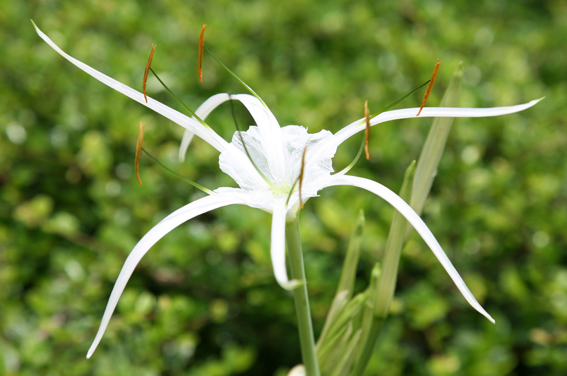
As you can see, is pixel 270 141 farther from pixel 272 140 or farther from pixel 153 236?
pixel 153 236

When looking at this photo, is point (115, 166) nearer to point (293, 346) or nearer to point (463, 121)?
point (293, 346)

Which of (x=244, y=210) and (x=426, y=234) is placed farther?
(x=244, y=210)

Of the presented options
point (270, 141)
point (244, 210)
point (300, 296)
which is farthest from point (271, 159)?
point (244, 210)

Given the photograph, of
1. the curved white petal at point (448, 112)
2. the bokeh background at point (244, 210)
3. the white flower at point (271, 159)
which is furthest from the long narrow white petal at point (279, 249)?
the bokeh background at point (244, 210)

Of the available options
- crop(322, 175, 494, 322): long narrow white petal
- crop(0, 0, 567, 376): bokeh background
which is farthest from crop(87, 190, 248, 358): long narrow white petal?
crop(0, 0, 567, 376): bokeh background

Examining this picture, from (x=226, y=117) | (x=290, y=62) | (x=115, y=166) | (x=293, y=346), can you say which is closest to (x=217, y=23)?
(x=290, y=62)

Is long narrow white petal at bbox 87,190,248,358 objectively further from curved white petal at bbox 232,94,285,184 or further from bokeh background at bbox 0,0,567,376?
bokeh background at bbox 0,0,567,376
